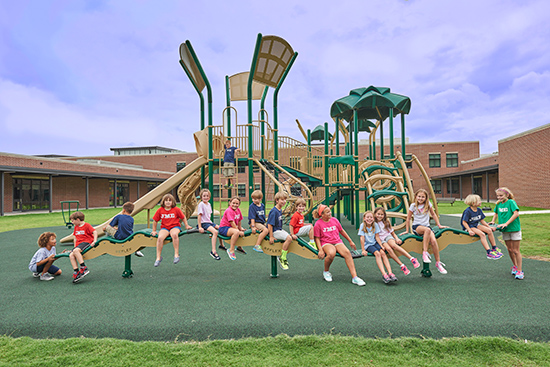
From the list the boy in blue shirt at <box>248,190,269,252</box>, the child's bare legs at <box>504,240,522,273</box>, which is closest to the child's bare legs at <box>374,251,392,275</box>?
the boy in blue shirt at <box>248,190,269,252</box>

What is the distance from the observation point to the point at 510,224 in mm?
5008

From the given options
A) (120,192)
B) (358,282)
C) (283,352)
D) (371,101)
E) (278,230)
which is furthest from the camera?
(120,192)

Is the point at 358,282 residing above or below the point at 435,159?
below

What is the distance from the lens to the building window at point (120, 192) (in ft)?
103

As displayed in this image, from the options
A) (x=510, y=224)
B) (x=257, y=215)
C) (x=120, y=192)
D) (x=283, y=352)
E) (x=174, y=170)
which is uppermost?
(x=174, y=170)

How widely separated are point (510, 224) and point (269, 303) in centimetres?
428

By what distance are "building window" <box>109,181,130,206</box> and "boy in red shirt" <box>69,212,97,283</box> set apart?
95.6ft

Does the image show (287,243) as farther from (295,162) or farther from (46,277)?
(295,162)

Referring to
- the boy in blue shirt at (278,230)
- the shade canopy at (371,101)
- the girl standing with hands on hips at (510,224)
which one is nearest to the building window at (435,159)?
the shade canopy at (371,101)

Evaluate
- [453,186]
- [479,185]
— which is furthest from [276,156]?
[453,186]

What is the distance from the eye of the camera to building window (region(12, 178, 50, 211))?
76.4 ft

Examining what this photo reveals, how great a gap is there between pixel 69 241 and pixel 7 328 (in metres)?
6.39

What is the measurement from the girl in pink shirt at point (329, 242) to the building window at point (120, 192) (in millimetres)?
31875

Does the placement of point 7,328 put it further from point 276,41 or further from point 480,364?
point 276,41
